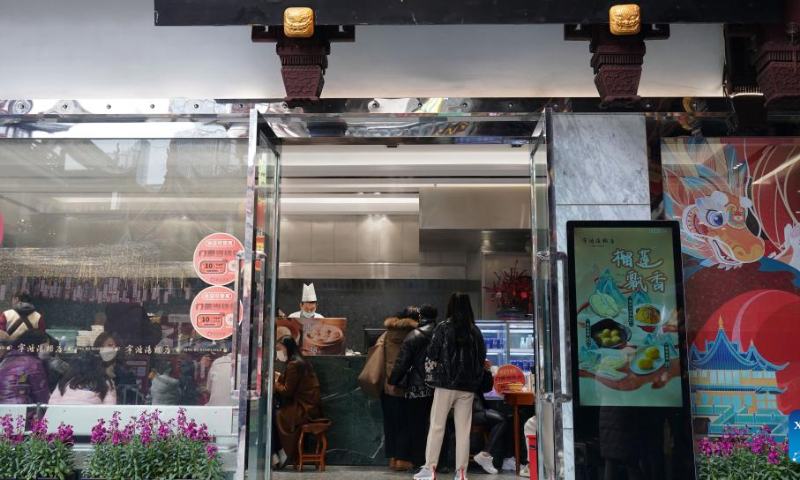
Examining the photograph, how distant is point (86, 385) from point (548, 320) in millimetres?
3082

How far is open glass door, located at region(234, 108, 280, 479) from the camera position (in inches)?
158

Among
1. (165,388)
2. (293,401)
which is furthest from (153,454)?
(293,401)

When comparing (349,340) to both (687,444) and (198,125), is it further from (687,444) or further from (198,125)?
(687,444)

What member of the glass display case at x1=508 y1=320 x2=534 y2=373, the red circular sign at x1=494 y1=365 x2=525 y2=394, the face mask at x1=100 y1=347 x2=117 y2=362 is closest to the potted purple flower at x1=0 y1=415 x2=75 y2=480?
the face mask at x1=100 y1=347 x2=117 y2=362

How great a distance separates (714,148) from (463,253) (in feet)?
19.3

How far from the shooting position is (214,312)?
469 cm

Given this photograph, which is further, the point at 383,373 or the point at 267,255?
the point at 383,373

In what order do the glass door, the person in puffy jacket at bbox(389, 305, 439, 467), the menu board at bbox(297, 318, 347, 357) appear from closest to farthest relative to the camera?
the glass door, the person in puffy jacket at bbox(389, 305, 439, 467), the menu board at bbox(297, 318, 347, 357)

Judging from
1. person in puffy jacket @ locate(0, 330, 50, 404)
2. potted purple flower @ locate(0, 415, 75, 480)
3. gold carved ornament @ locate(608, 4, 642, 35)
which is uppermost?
gold carved ornament @ locate(608, 4, 642, 35)

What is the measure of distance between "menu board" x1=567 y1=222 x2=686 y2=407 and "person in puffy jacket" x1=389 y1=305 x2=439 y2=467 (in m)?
2.31

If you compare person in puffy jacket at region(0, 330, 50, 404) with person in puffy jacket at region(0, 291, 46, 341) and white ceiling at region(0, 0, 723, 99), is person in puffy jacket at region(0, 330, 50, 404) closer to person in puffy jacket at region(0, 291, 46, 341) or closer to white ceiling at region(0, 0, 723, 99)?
person in puffy jacket at region(0, 291, 46, 341)

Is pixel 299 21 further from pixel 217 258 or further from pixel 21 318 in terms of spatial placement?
pixel 21 318

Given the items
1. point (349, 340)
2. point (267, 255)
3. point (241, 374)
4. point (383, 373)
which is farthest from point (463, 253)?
point (241, 374)

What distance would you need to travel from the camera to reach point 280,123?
453cm
